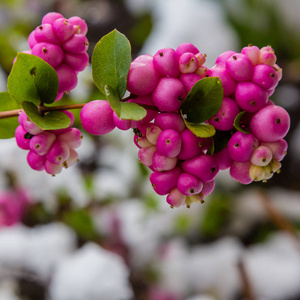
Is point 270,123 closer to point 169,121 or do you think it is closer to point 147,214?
point 169,121

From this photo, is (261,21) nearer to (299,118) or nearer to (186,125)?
(299,118)

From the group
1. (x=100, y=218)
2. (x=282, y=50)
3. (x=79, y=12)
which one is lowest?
(x=100, y=218)

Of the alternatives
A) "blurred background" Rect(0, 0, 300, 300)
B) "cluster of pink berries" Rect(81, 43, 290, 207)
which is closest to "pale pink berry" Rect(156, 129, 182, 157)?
"cluster of pink berries" Rect(81, 43, 290, 207)

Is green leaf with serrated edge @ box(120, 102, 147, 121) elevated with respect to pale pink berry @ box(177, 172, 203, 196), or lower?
elevated

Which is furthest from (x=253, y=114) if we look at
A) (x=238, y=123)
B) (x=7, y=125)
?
(x=7, y=125)

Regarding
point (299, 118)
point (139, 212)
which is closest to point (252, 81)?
point (139, 212)

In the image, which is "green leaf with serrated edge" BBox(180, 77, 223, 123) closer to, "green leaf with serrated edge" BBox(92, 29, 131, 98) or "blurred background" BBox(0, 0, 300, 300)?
"green leaf with serrated edge" BBox(92, 29, 131, 98)
